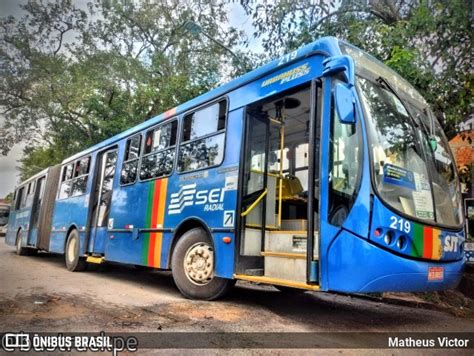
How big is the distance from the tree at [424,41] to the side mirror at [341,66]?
293 cm

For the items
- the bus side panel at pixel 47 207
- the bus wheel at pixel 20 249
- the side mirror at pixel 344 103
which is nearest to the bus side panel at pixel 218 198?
the side mirror at pixel 344 103

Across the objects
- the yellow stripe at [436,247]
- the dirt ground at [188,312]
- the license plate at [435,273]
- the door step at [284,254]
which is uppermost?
the yellow stripe at [436,247]

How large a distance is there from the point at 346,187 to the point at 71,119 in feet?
55.7

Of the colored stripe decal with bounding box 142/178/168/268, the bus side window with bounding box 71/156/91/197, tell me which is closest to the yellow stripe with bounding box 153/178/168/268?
the colored stripe decal with bounding box 142/178/168/268

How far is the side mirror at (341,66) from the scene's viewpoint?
13.9 feet

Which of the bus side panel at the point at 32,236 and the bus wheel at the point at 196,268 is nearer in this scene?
the bus wheel at the point at 196,268

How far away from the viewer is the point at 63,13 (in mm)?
15281

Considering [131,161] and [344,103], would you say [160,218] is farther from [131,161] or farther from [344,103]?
[344,103]

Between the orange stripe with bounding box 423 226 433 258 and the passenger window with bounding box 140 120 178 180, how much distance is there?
12.9 feet

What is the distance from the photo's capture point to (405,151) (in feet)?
14.5

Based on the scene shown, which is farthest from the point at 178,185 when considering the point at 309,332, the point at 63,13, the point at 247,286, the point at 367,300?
the point at 63,13

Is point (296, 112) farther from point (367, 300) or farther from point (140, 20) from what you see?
point (140, 20)

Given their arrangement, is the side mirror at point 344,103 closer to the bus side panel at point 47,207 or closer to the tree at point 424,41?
the tree at point 424,41

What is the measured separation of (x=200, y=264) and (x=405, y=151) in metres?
3.00
